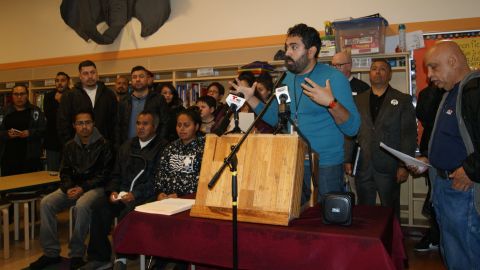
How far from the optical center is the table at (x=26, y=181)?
11.8ft

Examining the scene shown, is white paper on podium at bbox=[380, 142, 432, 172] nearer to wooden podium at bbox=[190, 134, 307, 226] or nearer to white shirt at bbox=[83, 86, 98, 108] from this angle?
wooden podium at bbox=[190, 134, 307, 226]

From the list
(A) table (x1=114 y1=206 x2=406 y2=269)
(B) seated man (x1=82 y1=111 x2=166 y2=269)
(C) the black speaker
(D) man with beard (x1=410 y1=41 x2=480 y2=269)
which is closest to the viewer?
(A) table (x1=114 y1=206 x2=406 y2=269)

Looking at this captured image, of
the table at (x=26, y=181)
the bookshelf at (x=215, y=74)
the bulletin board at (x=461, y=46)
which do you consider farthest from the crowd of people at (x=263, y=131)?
the bulletin board at (x=461, y=46)

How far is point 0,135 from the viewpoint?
497cm

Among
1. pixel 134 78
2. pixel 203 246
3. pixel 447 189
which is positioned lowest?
pixel 203 246

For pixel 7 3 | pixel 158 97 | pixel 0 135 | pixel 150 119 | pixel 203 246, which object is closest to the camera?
pixel 203 246

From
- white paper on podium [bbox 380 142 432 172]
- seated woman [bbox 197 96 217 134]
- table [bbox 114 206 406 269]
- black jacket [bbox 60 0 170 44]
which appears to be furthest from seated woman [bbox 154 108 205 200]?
black jacket [bbox 60 0 170 44]

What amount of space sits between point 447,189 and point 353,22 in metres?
2.69

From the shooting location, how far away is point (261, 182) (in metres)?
1.74

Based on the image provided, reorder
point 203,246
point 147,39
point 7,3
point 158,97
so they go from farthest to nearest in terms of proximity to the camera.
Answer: point 7,3 < point 147,39 < point 158,97 < point 203,246

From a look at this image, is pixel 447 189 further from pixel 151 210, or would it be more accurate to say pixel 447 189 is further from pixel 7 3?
pixel 7 3

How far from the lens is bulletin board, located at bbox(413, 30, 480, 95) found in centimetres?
429

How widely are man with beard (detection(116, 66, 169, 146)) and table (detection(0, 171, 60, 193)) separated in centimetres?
77

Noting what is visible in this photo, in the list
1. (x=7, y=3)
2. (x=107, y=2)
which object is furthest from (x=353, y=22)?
(x=7, y=3)
